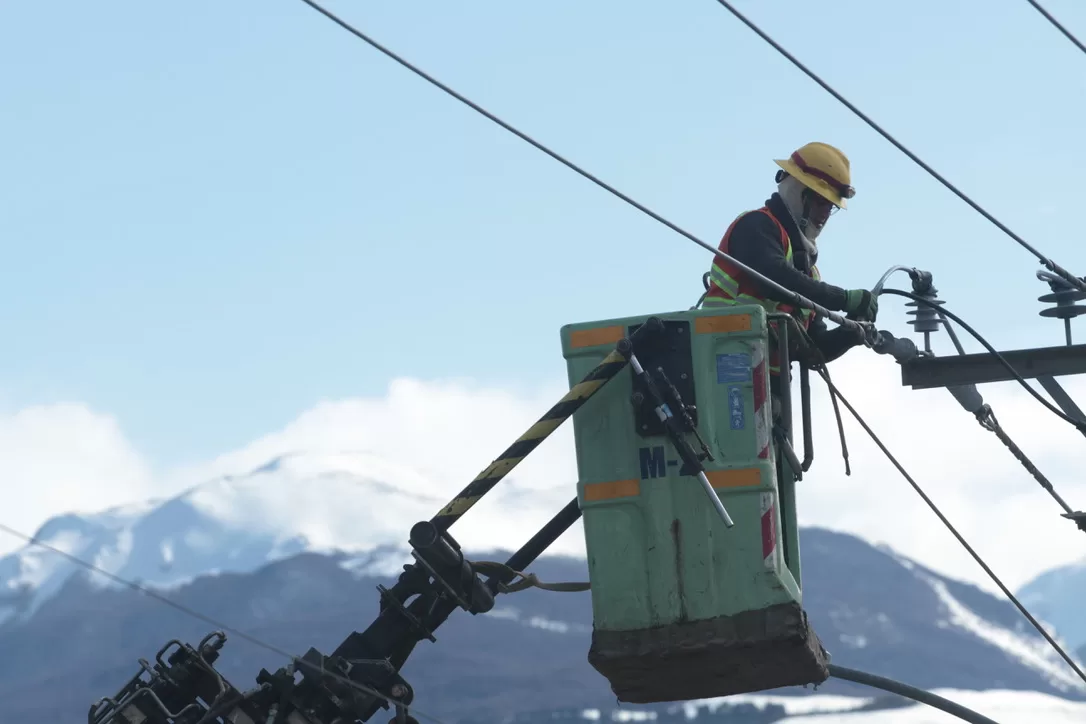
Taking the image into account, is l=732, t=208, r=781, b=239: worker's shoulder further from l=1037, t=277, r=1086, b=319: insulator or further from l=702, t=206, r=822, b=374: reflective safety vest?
l=1037, t=277, r=1086, b=319: insulator

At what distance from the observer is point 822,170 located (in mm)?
9148

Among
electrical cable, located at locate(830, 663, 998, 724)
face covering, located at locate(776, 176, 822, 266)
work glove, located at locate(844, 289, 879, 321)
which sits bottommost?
electrical cable, located at locate(830, 663, 998, 724)

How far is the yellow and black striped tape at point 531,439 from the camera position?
7.52m

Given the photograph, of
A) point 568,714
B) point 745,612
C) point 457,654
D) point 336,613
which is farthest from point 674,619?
point 336,613

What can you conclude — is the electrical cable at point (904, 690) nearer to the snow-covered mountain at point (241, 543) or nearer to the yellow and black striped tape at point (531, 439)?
the yellow and black striped tape at point (531, 439)

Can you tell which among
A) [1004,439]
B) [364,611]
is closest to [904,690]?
[1004,439]

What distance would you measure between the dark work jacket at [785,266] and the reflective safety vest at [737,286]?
0.04 meters

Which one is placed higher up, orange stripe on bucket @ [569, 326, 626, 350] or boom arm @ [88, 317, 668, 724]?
orange stripe on bucket @ [569, 326, 626, 350]

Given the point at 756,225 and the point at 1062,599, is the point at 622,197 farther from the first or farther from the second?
the point at 1062,599

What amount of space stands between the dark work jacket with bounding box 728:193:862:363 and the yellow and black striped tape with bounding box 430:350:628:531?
1206 millimetres

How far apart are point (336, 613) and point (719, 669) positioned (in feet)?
538

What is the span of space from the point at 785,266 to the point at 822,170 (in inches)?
35.3

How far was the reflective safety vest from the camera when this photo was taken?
28.3ft

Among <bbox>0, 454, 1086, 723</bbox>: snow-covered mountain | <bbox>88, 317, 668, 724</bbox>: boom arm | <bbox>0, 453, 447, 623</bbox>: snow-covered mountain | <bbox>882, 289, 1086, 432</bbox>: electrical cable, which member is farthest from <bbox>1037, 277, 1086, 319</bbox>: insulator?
<bbox>0, 453, 447, 623</bbox>: snow-covered mountain
